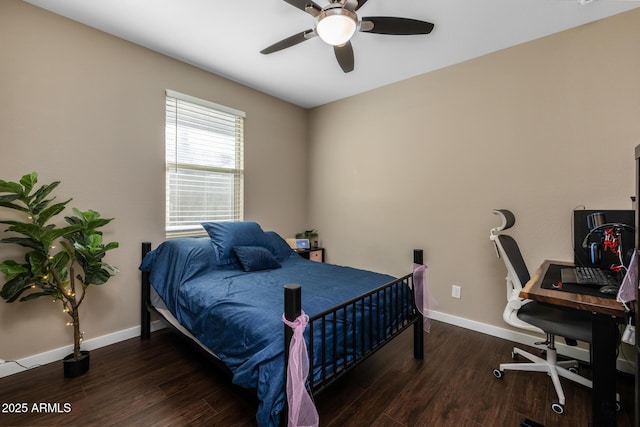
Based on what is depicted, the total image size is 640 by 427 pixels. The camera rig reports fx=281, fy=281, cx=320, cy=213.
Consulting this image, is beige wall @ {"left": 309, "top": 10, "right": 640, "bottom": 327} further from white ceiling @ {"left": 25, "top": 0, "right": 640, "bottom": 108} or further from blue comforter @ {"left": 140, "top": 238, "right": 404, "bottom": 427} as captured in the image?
blue comforter @ {"left": 140, "top": 238, "right": 404, "bottom": 427}

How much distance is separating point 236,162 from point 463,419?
10.5 ft

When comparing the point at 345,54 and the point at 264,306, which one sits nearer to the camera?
the point at 264,306

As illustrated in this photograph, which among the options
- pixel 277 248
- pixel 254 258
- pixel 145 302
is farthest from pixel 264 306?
pixel 145 302

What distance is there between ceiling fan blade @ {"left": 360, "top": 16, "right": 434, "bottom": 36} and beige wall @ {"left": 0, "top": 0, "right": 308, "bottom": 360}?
6.71 feet

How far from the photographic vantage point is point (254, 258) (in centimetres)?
268

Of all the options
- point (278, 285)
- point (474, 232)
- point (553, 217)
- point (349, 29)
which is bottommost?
point (278, 285)

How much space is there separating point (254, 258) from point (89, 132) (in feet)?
5.78

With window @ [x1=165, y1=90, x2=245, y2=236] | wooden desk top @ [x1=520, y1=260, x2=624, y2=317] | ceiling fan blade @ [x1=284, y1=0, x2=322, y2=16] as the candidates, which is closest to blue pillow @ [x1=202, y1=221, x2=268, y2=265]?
window @ [x1=165, y1=90, x2=245, y2=236]

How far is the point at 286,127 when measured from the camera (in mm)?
4055

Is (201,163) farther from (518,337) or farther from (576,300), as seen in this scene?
(518,337)

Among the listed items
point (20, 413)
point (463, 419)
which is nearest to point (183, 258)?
point (20, 413)

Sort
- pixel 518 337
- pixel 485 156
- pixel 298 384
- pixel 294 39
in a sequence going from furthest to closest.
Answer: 1. pixel 485 156
2. pixel 518 337
3. pixel 294 39
4. pixel 298 384

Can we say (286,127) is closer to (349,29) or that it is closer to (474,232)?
(349,29)

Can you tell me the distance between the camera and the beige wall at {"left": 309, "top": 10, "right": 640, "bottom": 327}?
2215 mm
